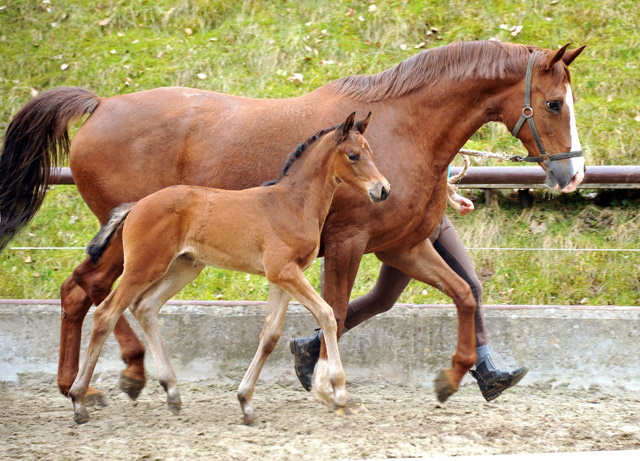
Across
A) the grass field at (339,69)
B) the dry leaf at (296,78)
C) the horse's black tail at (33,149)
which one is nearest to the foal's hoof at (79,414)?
the horse's black tail at (33,149)

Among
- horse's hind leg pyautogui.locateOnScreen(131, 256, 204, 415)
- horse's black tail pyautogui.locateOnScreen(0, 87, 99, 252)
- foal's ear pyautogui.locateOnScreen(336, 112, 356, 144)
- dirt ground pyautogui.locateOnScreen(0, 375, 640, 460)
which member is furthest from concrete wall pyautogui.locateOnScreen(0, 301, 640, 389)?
foal's ear pyautogui.locateOnScreen(336, 112, 356, 144)

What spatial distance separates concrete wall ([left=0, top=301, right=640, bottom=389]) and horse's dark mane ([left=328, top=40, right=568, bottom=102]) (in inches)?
62.3

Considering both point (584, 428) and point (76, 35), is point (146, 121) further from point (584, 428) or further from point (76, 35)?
point (76, 35)

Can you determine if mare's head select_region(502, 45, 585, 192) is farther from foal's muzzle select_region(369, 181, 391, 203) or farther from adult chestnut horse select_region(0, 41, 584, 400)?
foal's muzzle select_region(369, 181, 391, 203)

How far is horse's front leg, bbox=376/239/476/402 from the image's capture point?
454 cm

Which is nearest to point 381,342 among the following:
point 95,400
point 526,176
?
point 526,176

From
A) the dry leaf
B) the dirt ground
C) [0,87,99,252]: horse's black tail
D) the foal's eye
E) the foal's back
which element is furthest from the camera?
the dry leaf

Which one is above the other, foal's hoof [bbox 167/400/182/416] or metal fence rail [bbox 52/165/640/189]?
metal fence rail [bbox 52/165/640/189]

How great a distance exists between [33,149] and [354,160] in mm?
2267

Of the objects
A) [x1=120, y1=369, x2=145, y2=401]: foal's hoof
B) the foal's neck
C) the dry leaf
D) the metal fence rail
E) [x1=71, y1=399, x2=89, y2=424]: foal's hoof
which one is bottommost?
[x1=120, y1=369, x2=145, y2=401]: foal's hoof

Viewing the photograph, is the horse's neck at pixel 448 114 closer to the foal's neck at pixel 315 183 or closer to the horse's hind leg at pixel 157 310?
the foal's neck at pixel 315 183

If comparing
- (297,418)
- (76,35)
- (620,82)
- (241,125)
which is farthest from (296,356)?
(76,35)

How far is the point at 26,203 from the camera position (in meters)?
5.02

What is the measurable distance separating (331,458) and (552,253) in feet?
11.9
